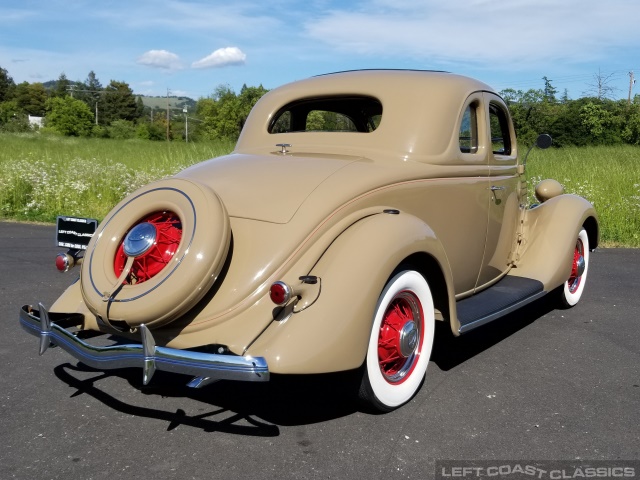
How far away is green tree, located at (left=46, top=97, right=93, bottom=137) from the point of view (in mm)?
76188

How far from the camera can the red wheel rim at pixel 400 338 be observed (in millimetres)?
3260

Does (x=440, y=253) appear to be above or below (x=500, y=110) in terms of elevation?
below

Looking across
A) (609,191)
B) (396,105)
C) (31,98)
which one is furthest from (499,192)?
(31,98)

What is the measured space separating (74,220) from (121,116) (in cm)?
11018

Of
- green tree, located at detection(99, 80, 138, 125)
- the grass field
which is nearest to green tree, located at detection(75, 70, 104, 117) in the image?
green tree, located at detection(99, 80, 138, 125)

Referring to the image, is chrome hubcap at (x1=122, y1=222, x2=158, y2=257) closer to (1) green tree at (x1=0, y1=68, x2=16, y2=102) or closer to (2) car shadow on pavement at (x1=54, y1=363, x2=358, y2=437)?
(2) car shadow on pavement at (x1=54, y1=363, x2=358, y2=437)

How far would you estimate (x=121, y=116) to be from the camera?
10706 cm

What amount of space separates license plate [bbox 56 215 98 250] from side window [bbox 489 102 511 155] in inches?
115

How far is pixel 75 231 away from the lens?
3.76 metres

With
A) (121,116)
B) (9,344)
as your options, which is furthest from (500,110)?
(121,116)

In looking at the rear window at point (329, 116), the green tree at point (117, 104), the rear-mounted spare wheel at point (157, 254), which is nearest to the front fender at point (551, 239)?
the rear window at point (329, 116)

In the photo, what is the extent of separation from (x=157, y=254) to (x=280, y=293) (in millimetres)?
732

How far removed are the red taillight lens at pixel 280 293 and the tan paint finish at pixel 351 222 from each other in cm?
11

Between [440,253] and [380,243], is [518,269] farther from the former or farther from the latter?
[380,243]
